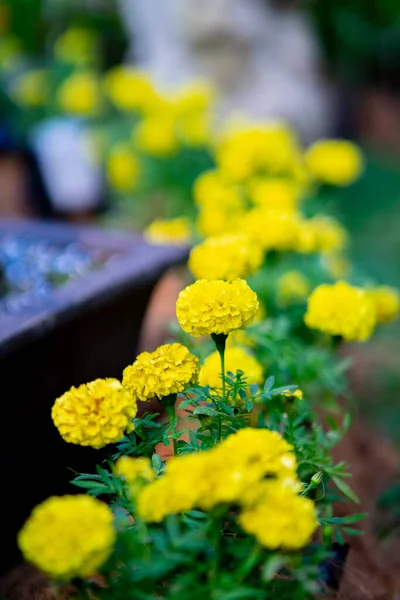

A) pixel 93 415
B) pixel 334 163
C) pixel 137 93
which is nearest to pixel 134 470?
pixel 93 415

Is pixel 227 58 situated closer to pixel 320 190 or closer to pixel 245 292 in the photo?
pixel 320 190

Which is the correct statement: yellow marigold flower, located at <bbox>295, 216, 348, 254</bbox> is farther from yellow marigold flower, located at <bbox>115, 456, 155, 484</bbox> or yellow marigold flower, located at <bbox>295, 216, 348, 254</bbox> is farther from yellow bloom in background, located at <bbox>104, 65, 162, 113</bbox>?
yellow bloom in background, located at <bbox>104, 65, 162, 113</bbox>

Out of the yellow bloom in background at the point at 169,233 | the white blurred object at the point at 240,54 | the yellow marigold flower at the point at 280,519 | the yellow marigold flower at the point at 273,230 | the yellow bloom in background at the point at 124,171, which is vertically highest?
the yellow marigold flower at the point at 280,519

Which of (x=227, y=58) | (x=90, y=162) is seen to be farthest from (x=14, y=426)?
(x=227, y=58)

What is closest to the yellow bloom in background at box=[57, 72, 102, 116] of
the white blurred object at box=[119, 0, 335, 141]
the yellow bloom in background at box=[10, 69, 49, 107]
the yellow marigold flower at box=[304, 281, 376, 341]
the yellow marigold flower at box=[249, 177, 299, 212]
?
the yellow bloom in background at box=[10, 69, 49, 107]

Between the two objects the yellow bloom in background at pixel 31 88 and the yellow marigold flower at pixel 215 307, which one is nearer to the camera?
the yellow marigold flower at pixel 215 307

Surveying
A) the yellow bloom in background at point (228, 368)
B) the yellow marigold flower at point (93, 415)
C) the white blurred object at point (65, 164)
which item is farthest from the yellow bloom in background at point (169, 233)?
the white blurred object at point (65, 164)

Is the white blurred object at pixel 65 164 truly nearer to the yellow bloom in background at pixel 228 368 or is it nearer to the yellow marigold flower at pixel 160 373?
the yellow bloom in background at pixel 228 368
